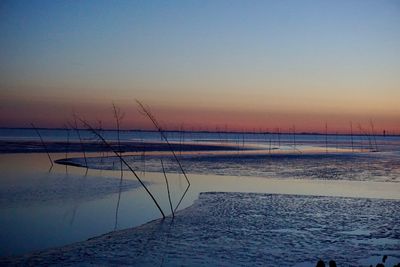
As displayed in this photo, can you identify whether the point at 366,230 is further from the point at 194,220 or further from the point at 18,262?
the point at 18,262

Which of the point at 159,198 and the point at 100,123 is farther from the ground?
the point at 100,123

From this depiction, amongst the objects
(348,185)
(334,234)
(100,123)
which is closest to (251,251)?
(334,234)

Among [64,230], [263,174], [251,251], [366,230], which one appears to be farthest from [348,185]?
[64,230]

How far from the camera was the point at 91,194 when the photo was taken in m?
12.3

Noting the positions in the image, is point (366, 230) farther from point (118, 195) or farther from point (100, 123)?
point (100, 123)

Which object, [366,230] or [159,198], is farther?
[159,198]

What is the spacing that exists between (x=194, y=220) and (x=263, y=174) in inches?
387

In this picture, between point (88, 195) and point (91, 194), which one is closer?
point (88, 195)

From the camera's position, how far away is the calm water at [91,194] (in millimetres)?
7980

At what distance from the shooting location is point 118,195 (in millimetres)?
12344

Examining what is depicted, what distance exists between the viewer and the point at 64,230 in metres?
8.10

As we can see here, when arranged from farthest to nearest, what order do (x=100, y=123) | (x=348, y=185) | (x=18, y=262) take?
(x=100, y=123) < (x=348, y=185) < (x=18, y=262)

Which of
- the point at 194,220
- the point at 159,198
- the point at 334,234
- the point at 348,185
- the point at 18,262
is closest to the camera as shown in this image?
the point at 18,262

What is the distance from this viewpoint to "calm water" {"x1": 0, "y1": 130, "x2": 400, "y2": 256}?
26.2 ft
